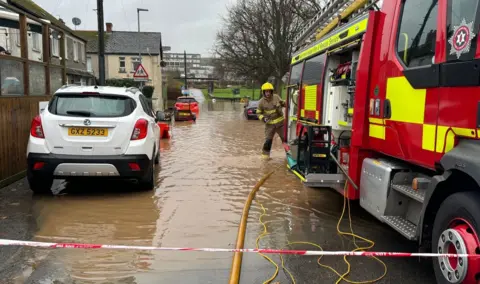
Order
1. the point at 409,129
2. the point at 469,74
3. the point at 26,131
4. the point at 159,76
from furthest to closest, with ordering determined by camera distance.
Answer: the point at 159,76, the point at 26,131, the point at 409,129, the point at 469,74

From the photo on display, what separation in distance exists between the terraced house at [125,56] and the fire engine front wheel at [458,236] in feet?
142

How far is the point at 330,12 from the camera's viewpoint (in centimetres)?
621

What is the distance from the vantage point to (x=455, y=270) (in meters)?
2.84

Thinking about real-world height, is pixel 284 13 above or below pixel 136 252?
above

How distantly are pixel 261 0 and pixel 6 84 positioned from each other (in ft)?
100

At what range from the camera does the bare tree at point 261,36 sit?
34125 millimetres

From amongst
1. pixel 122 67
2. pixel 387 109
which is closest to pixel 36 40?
pixel 387 109

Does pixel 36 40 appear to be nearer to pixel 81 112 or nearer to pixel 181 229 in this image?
pixel 81 112

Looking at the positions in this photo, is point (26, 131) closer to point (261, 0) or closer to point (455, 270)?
point (455, 270)

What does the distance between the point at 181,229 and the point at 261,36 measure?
33.0 meters

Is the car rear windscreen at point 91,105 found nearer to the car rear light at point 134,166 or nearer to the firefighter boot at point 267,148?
the car rear light at point 134,166

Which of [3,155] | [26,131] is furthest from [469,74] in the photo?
[26,131]

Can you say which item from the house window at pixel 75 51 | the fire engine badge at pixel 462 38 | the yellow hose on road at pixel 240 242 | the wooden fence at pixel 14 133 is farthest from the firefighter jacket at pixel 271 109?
the house window at pixel 75 51

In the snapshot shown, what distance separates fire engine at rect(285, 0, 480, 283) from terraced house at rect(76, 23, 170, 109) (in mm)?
41080
